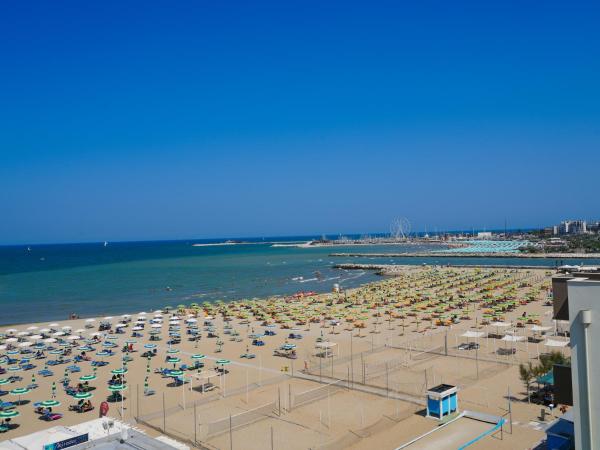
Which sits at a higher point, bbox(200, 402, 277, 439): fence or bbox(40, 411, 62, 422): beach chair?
bbox(200, 402, 277, 439): fence

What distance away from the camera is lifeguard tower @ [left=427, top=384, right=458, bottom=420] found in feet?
60.0

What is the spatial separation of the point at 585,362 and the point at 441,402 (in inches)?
390

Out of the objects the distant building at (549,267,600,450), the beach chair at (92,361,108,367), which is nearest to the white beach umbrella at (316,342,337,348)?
the beach chair at (92,361,108,367)

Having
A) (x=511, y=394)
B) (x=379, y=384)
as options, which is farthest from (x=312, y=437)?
(x=511, y=394)

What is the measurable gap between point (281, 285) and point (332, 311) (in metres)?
31.8

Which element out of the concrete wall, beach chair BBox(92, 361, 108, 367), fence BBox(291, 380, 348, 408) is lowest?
beach chair BBox(92, 361, 108, 367)

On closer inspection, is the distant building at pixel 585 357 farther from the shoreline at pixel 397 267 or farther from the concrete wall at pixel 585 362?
the shoreline at pixel 397 267

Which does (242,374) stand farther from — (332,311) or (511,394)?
(332,311)

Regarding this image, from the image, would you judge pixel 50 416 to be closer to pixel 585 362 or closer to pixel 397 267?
pixel 585 362

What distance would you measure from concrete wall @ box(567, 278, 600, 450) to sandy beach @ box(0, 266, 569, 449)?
7095 millimetres

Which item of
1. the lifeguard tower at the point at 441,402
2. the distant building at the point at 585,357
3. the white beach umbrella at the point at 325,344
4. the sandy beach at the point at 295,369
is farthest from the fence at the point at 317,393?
the distant building at the point at 585,357

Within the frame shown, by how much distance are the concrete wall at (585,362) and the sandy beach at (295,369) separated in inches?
279

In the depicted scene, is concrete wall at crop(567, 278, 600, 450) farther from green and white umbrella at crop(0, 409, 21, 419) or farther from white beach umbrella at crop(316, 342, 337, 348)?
white beach umbrella at crop(316, 342, 337, 348)

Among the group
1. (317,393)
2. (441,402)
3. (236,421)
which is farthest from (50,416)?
(441,402)
